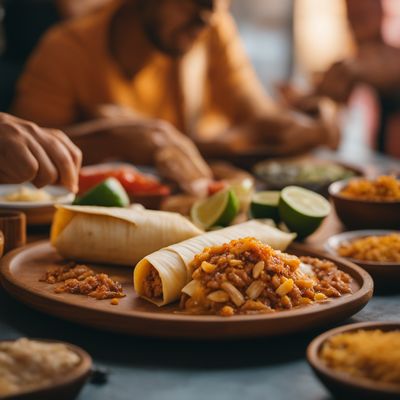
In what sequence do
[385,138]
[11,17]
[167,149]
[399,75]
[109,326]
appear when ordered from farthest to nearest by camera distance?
[385,138]
[399,75]
[11,17]
[167,149]
[109,326]

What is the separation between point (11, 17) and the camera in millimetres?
3760

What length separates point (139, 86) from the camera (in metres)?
3.63

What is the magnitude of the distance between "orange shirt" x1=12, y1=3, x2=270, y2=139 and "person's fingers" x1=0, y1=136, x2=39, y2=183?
1.91m

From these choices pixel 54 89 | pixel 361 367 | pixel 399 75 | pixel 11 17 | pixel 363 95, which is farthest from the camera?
pixel 363 95

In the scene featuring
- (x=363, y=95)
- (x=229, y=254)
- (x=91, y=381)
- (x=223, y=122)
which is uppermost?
(x=229, y=254)

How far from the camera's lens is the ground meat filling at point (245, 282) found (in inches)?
46.0

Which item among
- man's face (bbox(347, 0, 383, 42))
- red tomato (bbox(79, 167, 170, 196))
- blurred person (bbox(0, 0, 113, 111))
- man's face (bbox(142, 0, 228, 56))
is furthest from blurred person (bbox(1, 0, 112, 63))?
red tomato (bbox(79, 167, 170, 196))

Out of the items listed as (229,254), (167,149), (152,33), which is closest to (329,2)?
(152,33)

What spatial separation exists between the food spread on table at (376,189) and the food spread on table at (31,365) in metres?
1.16

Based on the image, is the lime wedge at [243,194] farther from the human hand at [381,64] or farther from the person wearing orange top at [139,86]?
the human hand at [381,64]

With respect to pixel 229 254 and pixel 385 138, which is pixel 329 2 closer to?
pixel 385 138

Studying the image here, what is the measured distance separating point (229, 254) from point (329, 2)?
24.9 feet

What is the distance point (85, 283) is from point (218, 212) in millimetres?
536

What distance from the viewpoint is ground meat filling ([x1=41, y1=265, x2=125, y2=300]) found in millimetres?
1290
